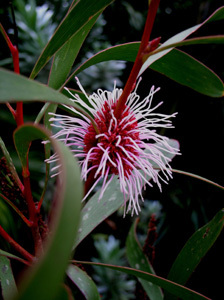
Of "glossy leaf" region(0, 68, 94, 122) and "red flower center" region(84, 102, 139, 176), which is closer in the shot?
"glossy leaf" region(0, 68, 94, 122)

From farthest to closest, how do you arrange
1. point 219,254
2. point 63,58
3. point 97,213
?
point 219,254 < point 97,213 < point 63,58

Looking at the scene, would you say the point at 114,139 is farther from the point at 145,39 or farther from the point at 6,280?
the point at 6,280

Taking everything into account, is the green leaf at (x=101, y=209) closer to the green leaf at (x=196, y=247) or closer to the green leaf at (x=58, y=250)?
the green leaf at (x=196, y=247)

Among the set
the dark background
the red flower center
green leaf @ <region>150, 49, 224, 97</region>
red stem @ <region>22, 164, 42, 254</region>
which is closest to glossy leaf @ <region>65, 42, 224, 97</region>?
green leaf @ <region>150, 49, 224, 97</region>

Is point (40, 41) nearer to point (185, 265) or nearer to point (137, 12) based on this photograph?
point (137, 12)

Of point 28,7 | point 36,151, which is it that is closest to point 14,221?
point 36,151

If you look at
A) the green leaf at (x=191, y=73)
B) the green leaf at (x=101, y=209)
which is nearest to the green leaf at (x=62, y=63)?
the green leaf at (x=191, y=73)

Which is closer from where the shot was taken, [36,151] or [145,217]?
[36,151]

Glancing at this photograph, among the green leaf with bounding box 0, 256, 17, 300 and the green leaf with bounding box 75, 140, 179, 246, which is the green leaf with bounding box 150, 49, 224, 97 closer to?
the green leaf with bounding box 75, 140, 179, 246
